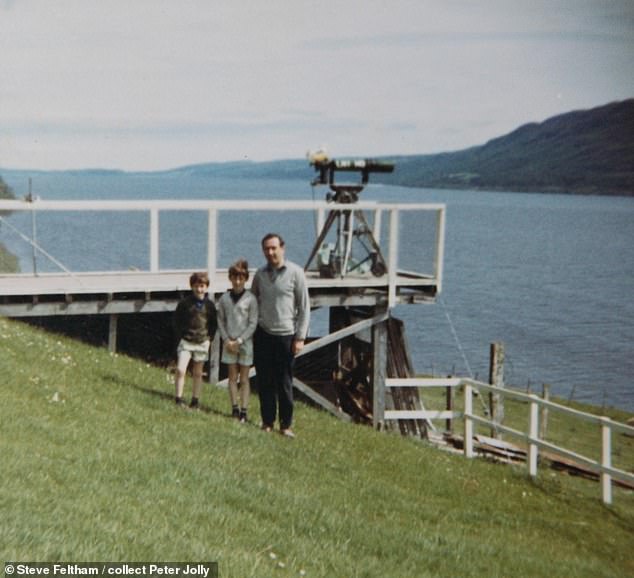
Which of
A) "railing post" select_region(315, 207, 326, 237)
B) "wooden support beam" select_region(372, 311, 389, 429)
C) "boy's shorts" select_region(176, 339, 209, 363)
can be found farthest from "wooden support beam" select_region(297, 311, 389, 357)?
"boy's shorts" select_region(176, 339, 209, 363)

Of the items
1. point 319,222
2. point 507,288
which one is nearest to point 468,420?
point 319,222

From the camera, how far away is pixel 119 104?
43625mm

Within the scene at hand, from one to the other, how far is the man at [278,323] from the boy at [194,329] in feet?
1.87

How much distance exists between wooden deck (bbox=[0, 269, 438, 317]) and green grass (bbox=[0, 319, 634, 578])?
977mm

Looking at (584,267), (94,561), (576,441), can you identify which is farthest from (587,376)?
(584,267)

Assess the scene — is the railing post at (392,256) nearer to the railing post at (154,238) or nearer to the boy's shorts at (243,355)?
the railing post at (154,238)

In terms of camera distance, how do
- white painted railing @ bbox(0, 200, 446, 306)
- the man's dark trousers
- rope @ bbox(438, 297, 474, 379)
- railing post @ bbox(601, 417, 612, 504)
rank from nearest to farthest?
the man's dark trousers < railing post @ bbox(601, 417, 612, 504) < white painted railing @ bbox(0, 200, 446, 306) < rope @ bbox(438, 297, 474, 379)

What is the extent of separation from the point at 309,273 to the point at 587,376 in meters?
26.8

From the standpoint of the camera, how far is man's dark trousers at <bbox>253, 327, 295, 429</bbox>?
1094cm

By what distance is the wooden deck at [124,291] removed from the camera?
14391 millimetres

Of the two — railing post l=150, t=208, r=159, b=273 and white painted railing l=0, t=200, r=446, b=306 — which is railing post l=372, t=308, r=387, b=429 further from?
railing post l=150, t=208, r=159, b=273

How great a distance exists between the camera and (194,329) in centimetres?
1113

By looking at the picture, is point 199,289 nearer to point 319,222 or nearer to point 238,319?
point 238,319

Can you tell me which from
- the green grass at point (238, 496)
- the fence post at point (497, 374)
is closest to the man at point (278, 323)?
the green grass at point (238, 496)
